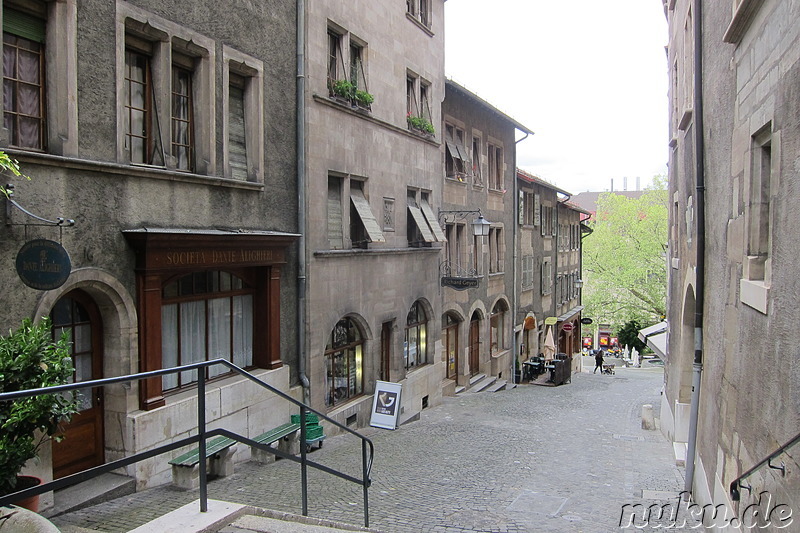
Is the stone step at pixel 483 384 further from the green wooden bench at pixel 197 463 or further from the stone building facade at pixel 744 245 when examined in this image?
the green wooden bench at pixel 197 463

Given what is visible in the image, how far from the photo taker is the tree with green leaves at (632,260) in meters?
43.2

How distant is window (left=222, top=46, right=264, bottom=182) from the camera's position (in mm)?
11203

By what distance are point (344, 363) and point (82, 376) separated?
23.1 feet

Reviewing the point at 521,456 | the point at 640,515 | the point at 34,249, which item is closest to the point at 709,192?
the point at 640,515

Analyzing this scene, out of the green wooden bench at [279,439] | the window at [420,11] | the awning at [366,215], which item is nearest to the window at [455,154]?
the window at [420,11]

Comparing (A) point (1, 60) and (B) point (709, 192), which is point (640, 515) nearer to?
(B) point (709, 192)

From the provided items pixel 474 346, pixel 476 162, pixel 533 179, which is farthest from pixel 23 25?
pixel 533 179

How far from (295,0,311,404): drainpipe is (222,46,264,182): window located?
121 cm

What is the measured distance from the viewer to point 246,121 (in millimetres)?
11531

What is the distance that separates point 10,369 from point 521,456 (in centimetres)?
922

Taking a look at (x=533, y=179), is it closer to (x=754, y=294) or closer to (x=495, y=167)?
(x=495, y=167)

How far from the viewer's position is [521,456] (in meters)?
12.4

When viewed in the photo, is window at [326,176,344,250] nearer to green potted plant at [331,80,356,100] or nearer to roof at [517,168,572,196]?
green potted plant at [331,80,356,100]

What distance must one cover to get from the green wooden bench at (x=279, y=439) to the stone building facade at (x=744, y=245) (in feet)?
20.1
